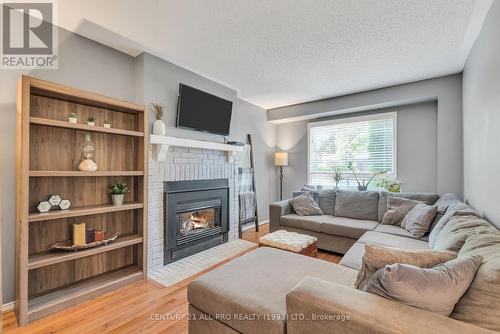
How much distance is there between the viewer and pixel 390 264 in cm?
112

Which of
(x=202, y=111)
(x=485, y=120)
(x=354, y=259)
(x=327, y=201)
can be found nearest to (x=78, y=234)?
(x=202, y=111)

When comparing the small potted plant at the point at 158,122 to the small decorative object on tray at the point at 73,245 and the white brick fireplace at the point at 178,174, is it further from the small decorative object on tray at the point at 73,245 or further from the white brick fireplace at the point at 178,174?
the small decorative object on tray at the point at 73,245

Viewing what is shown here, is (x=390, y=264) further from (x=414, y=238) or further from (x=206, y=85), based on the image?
(x=206, y=85)

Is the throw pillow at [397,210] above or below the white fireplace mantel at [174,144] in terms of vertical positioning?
below

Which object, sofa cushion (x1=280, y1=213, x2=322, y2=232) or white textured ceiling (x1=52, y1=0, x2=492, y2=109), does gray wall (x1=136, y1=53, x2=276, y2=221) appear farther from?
sofa cushion (x1=280, y1=213, x2=322, y2=232)

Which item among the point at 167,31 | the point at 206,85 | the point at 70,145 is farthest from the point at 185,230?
the point at 167,31

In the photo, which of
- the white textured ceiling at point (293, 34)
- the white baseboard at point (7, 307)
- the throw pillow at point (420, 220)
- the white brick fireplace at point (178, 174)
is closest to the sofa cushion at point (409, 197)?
the throw pillow at point (420, 220)

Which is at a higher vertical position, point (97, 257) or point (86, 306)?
point (97, 257)

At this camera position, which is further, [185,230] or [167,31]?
[185,230]

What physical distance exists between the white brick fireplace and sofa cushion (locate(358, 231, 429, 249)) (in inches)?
81.7

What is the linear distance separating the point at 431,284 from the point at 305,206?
2712mm

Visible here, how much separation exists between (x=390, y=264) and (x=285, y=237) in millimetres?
1616

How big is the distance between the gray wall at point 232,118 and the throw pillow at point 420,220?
272 centimetres

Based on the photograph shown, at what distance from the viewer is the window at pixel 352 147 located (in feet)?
13.1
